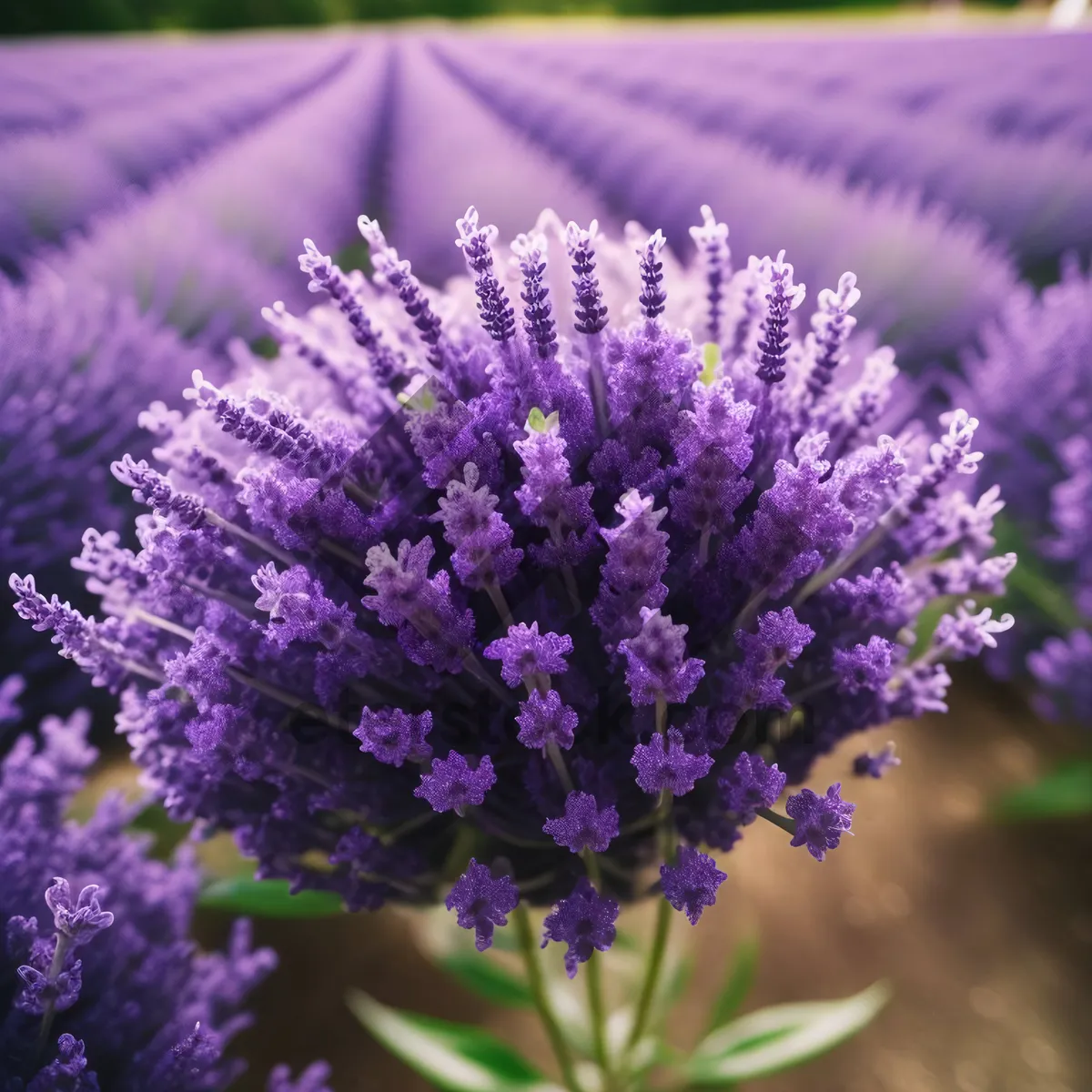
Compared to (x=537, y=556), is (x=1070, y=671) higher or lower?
lower

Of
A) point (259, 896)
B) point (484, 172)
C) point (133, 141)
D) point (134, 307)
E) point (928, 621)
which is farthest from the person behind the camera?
point (133, 141)

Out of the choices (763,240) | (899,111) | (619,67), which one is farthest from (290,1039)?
(619,67)

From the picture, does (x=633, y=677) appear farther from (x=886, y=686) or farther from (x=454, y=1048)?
(x=454, y=1048)

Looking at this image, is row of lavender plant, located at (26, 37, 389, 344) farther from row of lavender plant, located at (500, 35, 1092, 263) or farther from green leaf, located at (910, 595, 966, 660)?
green leaf, located at (910, 595, 966, 660)

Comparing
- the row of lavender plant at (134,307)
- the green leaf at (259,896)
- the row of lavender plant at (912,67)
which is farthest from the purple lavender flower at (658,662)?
the row of lavender plant at (912,67)

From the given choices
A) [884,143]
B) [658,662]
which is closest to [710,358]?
[658,662]

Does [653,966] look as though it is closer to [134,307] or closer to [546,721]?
[546,721]

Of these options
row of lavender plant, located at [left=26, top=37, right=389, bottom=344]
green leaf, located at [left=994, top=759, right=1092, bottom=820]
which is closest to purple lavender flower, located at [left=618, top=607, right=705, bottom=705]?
green leaf, located at [left=994, top=759, right=1092, bottom=820]
